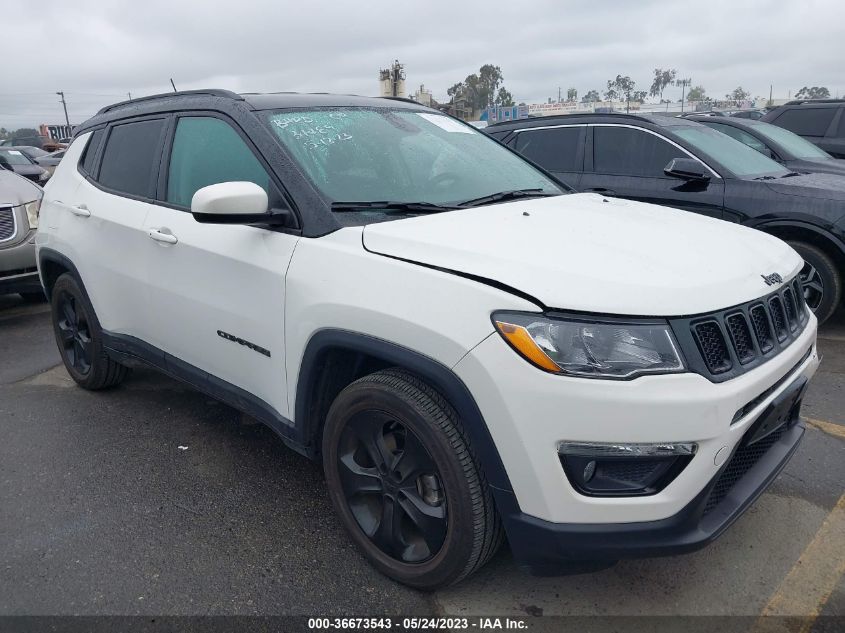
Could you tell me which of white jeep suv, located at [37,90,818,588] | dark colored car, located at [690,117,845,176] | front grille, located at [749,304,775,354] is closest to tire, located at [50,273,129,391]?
white jeep suv, located at [37,90,818,588]

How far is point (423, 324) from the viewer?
212 centimetres

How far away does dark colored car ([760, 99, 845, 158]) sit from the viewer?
33.4 ft

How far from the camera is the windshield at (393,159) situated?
2801 millimetres

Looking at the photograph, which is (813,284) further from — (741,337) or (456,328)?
(456,328)

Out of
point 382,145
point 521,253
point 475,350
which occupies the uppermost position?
point 382,145

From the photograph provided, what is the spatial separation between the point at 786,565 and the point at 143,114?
3.74 m

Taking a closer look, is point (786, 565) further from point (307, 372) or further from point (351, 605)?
point (307, 372)

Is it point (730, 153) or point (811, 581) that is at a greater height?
point (730, 153)

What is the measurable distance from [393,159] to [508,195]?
536 millimetres

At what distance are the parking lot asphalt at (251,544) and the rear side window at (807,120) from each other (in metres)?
8.14

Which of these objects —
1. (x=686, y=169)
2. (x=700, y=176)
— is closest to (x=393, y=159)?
(x=686, y=169)

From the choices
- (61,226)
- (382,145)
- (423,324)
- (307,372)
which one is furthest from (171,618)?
(61,226)

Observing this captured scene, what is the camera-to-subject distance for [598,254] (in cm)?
221

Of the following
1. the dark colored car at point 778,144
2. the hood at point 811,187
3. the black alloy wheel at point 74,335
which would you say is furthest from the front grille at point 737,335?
the dark colored car at point 778,144
